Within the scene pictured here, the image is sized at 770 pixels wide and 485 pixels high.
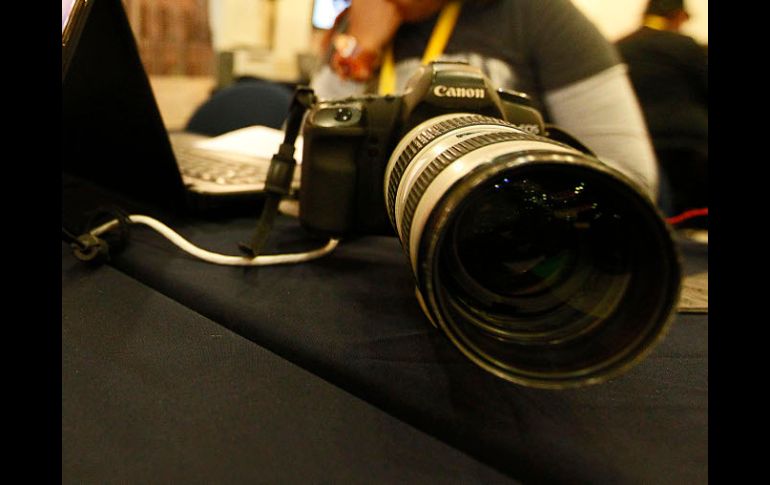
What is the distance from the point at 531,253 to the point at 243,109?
3.47ft

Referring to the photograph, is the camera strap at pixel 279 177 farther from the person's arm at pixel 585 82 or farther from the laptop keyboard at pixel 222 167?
the person's arm at pixel 585 82

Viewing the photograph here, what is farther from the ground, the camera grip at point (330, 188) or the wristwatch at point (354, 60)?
the wristwatch at point (354, 60)

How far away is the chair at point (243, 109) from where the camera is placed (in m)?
1.19

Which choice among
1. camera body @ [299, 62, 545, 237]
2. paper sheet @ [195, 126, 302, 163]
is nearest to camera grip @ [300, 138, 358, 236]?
camera body @ [299, 62, 545, 237]

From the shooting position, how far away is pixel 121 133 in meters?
0.51

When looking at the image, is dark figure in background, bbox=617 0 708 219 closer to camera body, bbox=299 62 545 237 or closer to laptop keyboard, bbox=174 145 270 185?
camera body, bbox=299 62 545 237

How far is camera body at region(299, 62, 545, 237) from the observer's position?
48 centimetres

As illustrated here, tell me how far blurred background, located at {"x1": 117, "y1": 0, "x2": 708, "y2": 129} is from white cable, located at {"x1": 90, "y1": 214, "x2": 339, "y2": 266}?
142 centimetres

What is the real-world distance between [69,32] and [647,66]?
1.21 m

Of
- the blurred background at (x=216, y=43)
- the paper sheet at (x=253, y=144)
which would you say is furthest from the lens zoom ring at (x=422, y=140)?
the blurred background at (x=216, y=43)

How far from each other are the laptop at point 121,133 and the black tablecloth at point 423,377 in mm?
110

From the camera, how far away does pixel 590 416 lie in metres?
0.30

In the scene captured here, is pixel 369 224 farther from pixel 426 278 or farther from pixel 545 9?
pixel 545 9
